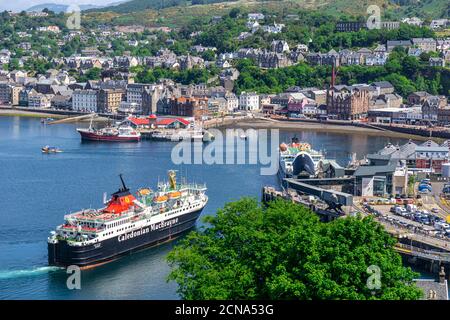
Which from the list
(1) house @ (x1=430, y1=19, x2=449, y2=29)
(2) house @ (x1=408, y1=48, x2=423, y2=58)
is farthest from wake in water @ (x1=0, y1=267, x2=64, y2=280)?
(1) house @ (x1=430, y1=19, x2=449, y2=29)

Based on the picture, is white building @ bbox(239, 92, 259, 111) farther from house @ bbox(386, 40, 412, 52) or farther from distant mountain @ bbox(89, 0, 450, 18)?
distant mountain @ bbox(89, 0, 450, 18)

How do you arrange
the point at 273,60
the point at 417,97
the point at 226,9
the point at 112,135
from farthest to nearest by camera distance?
the point at 226,9 → the point at 273,60 → the point at 417,97 → the point at 112,135

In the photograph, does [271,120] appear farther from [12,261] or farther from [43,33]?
[43,33]

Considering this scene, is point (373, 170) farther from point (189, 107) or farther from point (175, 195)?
point (189, 107)

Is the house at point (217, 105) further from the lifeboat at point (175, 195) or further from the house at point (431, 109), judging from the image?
the lifeboat at point (175, 195)

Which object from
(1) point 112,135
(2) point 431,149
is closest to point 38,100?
(1) point 112,135

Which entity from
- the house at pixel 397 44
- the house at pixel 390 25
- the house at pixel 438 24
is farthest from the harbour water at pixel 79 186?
the house at pixel 438 24

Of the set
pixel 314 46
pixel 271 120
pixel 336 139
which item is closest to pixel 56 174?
pixel 336 139
